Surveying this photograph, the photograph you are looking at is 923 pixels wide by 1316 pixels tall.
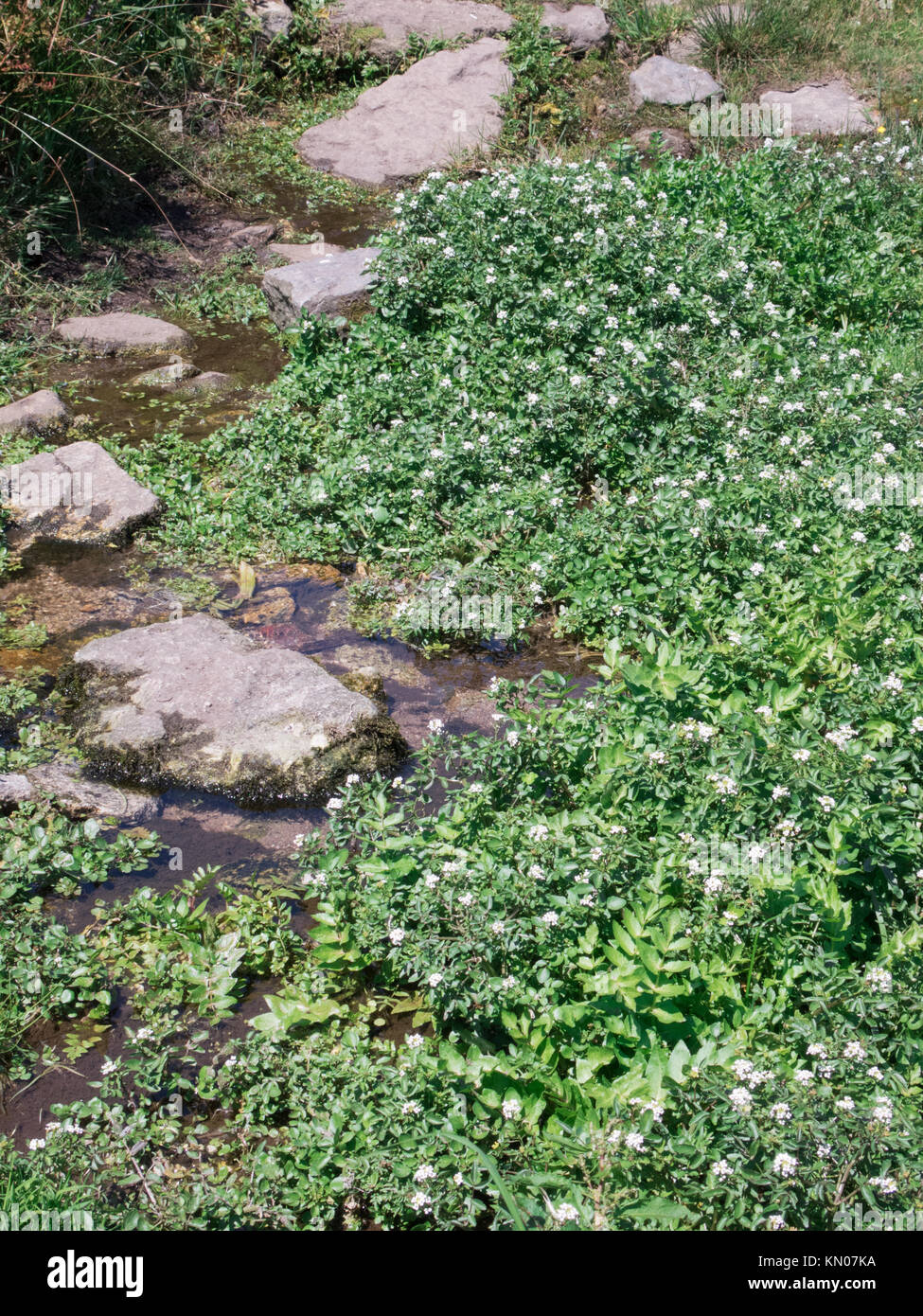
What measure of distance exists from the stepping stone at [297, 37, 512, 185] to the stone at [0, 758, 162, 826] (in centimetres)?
803

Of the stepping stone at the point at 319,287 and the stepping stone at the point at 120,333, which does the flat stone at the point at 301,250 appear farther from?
the stepping stone at the point at 120,333

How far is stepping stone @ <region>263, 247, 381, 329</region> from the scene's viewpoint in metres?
8.07

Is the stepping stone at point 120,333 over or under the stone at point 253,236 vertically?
under

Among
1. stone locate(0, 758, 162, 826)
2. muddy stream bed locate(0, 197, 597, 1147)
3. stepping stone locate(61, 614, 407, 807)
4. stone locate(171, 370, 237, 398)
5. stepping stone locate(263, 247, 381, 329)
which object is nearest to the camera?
muddy stream bed locate(0, 197, 597, 1147)

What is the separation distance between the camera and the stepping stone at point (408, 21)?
12.3m

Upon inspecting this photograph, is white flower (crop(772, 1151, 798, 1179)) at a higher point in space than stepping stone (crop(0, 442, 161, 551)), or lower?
higher

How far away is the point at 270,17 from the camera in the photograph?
11.9 m

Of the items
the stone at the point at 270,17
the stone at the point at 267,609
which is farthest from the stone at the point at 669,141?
the stone at the point at 267,609

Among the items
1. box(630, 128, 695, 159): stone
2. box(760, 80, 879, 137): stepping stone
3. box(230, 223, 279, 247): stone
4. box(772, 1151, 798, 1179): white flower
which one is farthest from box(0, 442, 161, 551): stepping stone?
box(760, 80, 879, 137): stepping stone

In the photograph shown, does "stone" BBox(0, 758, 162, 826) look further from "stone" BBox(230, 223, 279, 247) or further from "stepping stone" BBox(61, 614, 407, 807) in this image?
"stone" BBox(230, 223, 279, 247)

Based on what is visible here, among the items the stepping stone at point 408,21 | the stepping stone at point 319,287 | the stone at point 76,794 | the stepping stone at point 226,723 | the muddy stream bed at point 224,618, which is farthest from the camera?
the stepping stone at point 408,21

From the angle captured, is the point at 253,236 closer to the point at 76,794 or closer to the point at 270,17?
the point at 270,17

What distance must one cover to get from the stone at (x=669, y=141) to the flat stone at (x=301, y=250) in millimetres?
3363

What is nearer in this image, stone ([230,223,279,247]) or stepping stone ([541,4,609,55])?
stone ([230,223,279,247])
